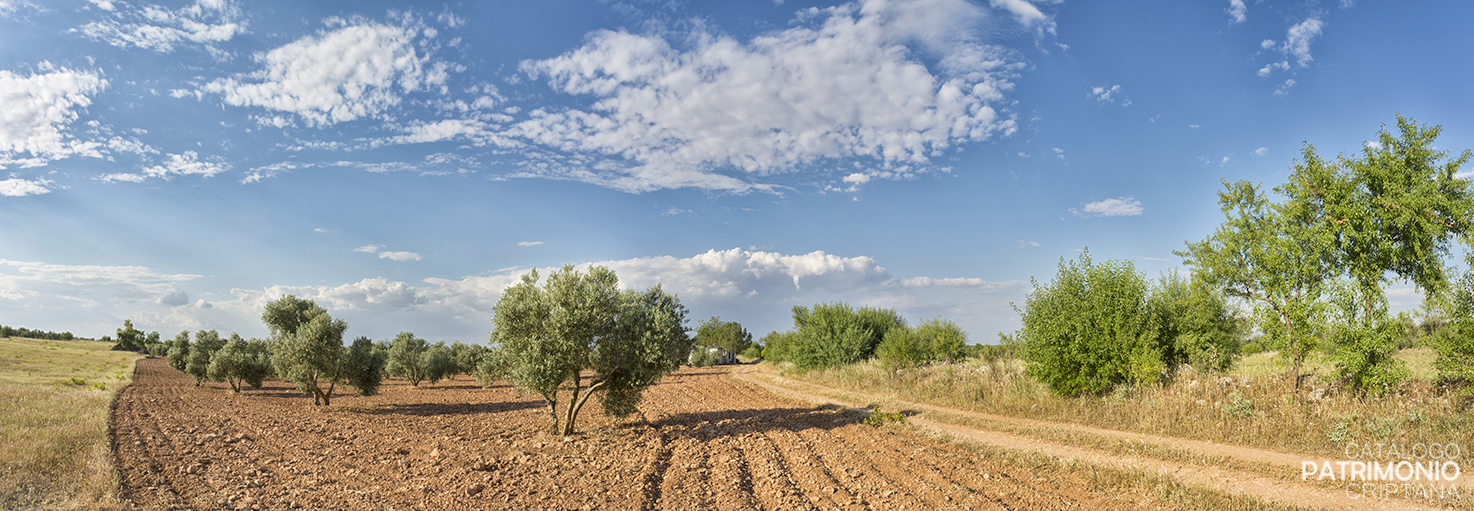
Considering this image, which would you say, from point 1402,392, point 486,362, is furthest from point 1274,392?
point 486,362

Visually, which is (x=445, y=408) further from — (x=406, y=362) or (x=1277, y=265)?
(x=1277, y=265)

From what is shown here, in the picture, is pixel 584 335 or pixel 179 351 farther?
pixel 179 351

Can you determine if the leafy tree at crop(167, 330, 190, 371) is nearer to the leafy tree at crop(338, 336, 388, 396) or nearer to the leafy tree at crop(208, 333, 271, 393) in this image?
the leafy tree at crop(208, 333, 271, 393)

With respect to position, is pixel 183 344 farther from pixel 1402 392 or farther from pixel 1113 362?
pixel 1402 392

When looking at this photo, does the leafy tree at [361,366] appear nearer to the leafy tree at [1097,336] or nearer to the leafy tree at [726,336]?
the leafy tree at [1097,336]

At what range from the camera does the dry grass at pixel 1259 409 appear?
1155 centimetres

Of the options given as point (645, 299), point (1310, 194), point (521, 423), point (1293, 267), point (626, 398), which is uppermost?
point (1310, 194)

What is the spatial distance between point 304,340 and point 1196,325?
3017cm

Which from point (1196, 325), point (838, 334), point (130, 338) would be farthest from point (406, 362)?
point (130, 338)

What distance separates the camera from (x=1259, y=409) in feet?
44.8

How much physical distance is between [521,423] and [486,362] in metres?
3.55

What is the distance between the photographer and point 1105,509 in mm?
8633

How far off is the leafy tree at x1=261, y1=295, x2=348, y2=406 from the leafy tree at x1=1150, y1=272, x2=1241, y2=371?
28823mm

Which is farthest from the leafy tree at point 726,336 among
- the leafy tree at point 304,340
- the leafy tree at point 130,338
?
the leafy tree at point 130,338
